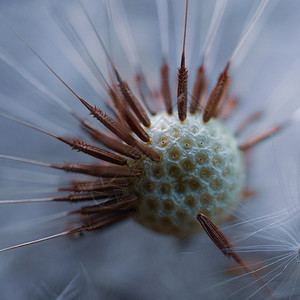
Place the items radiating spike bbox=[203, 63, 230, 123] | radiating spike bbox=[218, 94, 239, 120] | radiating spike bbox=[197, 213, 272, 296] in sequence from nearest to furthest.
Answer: radiating spike bbox=[197, 213, 272, 296] < radiating spike bbox=[203, 63, 230, 123] < radiating spike bbox=[218, 94, 239, 120]

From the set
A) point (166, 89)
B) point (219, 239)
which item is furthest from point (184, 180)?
point (166, 89)

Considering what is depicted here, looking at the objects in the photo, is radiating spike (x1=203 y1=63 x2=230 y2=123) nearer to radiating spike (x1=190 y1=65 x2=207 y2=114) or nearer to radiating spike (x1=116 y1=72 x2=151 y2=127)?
radiating spike (x1=190 y1=65 x2=207 y2=114)

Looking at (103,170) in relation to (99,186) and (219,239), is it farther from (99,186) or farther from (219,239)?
(219,239)

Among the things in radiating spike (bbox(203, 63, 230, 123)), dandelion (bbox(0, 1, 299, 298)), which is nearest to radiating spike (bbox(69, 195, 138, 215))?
dandelion (bbox(0, 1, 299, 298))

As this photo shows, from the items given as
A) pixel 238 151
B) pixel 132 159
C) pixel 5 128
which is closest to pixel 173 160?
pixel 132 159

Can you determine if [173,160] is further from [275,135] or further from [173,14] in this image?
[173,14]

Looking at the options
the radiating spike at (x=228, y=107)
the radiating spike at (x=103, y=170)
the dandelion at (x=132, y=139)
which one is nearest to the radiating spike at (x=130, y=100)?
the dandelion at (x=132, y=139)

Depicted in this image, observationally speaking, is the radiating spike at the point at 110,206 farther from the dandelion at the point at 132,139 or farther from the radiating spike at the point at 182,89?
the radiating spike at the point at 182,89
